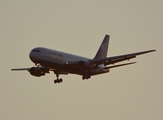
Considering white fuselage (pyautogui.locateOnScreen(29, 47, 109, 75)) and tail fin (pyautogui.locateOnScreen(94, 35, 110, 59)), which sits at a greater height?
tail fin (pyautogui.locateOnScreen(94, 35, 110, 59))

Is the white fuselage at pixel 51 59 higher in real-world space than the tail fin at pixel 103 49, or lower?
lower

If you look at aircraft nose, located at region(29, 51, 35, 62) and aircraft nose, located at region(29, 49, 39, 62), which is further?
aircraft nose, located at region(29, 51, 35, 62)

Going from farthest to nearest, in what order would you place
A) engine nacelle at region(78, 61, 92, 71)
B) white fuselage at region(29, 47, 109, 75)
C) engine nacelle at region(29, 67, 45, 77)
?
engine nacelle at region(29, 67, 45, 77)
engine nacelle at region(78, 61, 92, 71)
white fuselage at region(29, 47, 109, 75)

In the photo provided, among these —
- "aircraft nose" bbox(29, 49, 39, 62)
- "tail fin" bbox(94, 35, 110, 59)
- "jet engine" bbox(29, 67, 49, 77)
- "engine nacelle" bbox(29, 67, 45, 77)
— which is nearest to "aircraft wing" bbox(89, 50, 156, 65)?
"jet engine" bbox(29, 67, 49, 77)

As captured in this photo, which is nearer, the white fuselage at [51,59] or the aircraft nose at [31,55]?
the white fuselage at [51,59]

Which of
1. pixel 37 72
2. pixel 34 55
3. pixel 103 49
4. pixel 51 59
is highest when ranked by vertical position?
pixel 103 49

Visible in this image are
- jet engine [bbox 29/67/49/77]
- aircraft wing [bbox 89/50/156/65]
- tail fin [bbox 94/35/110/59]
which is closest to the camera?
aircraft wing [bbox 89/50/156/65]

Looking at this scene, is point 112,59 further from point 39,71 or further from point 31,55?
point 31,55

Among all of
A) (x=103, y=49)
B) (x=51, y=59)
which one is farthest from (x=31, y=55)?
(x=103, y=49)

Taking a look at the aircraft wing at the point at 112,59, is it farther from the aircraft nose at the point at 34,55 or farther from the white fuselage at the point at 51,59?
the aircraft nose at the point at 34,55

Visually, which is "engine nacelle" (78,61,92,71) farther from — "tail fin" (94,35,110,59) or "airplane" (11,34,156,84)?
"tail fin" (94,35,110,59)

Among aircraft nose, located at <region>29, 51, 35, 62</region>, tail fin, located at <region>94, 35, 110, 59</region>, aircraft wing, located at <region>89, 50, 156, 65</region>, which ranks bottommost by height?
aircraft wing, located at <region>89, 50, 156, 65</region>

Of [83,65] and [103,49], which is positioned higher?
[103,49]

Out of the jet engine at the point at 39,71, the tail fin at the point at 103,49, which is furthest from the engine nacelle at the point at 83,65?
the tail fin at the point at 103,49
